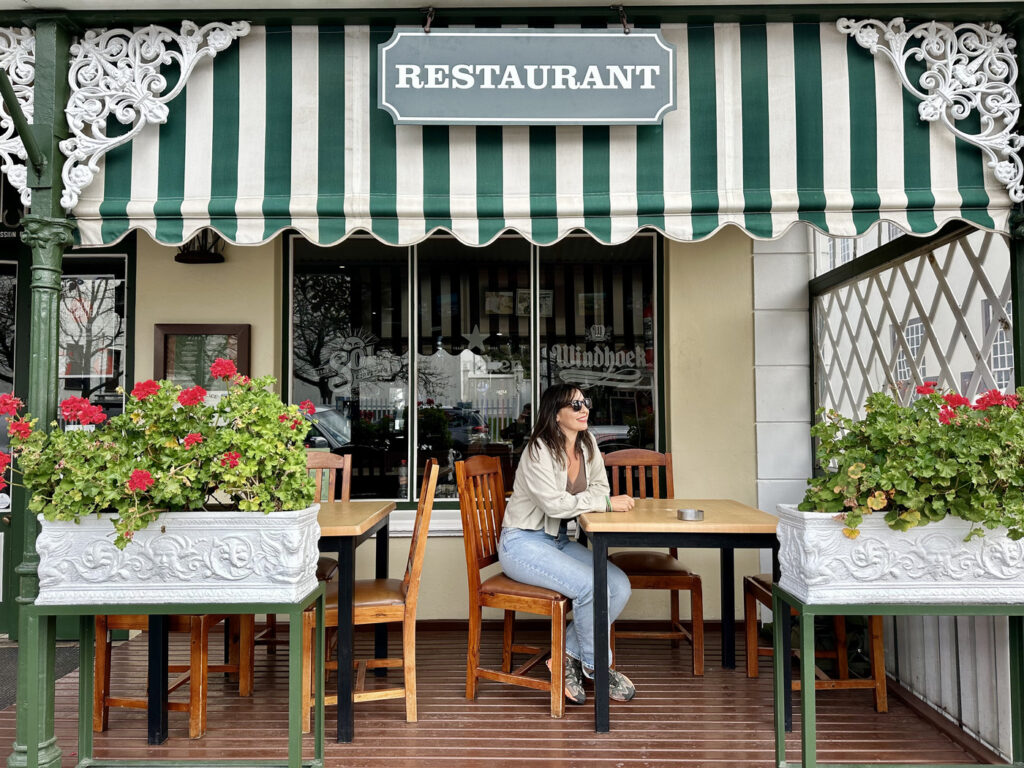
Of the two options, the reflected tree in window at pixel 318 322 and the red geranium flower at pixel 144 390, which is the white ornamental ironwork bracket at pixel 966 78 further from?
the reflected tree in window at pixel 318 322

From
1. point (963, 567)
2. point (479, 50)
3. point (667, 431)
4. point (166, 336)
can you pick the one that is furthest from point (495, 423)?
point (963, 567)

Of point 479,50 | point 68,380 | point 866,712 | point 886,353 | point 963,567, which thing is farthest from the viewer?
point 68,380

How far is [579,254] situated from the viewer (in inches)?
193

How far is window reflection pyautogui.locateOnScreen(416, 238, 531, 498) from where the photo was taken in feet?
15.9

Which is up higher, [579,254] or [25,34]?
[25,34]

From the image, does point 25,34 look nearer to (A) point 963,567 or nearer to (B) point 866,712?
(A) point 963,567

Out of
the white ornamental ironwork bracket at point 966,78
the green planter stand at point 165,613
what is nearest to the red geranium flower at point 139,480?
the green planter stand at point 165,613

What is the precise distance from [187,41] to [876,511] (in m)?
3.01

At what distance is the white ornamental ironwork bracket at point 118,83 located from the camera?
9.82 feet

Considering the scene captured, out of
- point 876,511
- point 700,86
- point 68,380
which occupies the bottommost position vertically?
point 876,511

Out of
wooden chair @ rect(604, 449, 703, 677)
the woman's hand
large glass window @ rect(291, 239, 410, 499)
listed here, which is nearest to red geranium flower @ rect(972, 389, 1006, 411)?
the woman's hand

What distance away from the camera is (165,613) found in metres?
2.53

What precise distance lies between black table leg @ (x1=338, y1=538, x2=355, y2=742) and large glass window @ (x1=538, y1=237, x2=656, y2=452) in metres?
2.05

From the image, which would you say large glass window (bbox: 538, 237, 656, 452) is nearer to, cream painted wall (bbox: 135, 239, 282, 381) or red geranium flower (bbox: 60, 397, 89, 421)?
cream painted wall (bbox: 135, 239, 282, 381)
